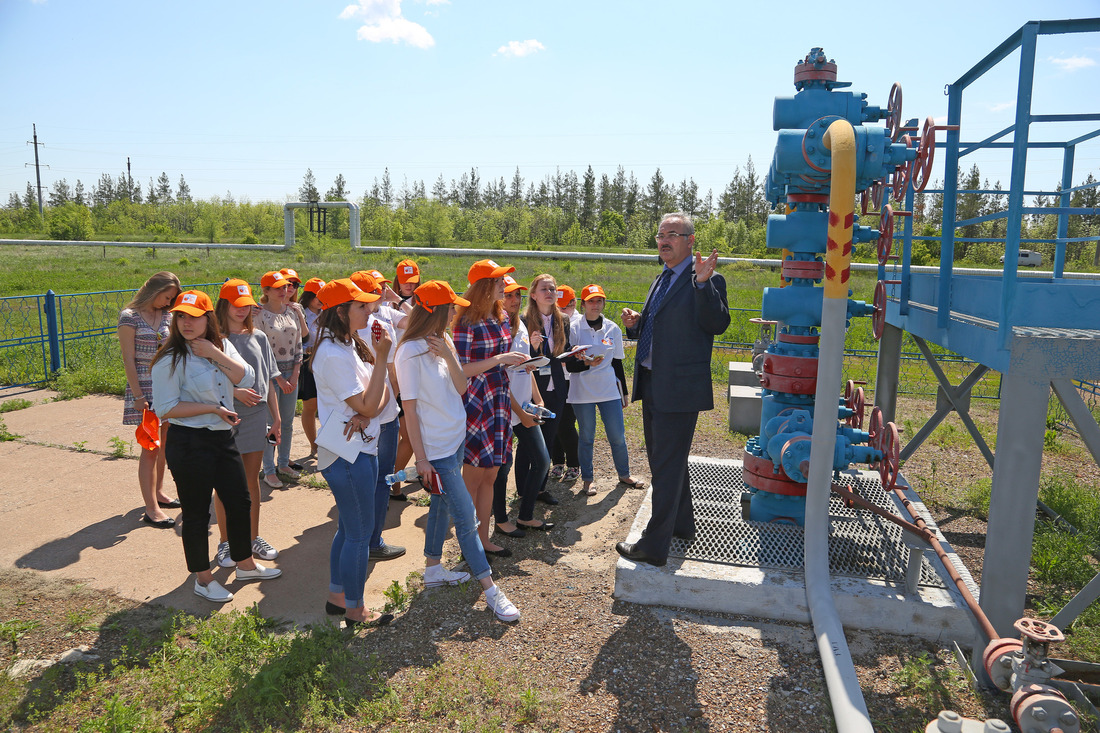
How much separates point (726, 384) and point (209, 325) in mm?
8806

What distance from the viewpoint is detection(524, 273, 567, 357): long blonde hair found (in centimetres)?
530

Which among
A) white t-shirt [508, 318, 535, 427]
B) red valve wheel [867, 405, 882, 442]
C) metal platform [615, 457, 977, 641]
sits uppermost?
white t-shirt [508, 318, 535, 427]

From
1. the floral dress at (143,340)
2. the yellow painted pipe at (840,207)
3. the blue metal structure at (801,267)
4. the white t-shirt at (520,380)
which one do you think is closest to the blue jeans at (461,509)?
the white t-shirt at (520,380)

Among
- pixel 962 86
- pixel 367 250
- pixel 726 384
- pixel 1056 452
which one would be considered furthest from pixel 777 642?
pixel 367 250

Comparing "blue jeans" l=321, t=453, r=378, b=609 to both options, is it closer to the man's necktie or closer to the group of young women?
the group of young women

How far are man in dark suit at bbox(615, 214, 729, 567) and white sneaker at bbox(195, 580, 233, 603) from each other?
2385 mm

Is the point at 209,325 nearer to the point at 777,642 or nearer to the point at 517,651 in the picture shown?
the point at 517,651

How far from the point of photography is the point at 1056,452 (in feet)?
25.9

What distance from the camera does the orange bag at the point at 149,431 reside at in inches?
187

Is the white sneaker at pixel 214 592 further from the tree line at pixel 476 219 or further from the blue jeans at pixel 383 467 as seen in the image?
the tree line at pixel 476 219

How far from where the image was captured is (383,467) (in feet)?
14.5

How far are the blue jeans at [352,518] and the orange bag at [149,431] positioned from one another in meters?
1.95

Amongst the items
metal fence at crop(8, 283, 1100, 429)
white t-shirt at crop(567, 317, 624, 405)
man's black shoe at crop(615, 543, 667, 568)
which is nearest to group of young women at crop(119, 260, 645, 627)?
white t-shirt at crop(567, 317, 624, 405)

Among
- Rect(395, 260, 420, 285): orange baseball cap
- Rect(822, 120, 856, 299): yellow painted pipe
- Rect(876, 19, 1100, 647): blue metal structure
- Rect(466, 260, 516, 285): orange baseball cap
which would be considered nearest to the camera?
Rect(876, 19, 1100, 647): blue metal structure
